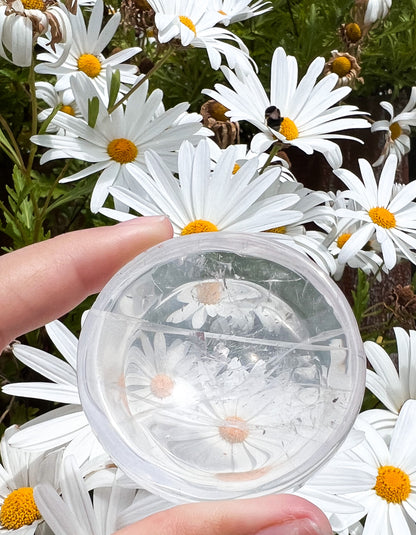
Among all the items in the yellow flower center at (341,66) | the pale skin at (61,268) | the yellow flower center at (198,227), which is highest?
the yellow flower center at (341,66)

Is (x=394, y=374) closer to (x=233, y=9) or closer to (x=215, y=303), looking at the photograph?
(x=215, y=303)

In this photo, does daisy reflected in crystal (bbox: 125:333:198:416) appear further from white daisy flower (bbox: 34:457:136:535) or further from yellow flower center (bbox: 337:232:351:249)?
yellow flower center (bbox: 337:232:351:249)

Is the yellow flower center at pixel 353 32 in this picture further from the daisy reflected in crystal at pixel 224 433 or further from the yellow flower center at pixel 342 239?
the daisy reflected in crystal at pixel 224 433

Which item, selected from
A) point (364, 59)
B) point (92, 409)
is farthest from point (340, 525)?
point (364, 59)

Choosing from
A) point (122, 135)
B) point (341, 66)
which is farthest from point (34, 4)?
point (341, 66)

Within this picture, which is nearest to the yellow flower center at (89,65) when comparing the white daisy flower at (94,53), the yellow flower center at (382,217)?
the white daisy flower at (94,53)

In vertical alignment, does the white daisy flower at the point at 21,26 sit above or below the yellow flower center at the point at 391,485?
above

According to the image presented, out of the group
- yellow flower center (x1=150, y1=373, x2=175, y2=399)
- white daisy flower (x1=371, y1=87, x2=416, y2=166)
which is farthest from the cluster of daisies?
white daisy flower (x1=371, y1=87, x2=416, y2=166)
